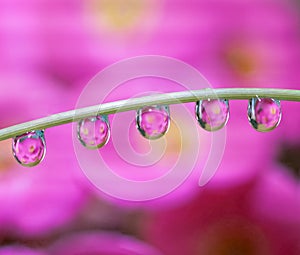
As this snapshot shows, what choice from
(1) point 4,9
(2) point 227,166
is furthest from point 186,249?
(1) point 4,9

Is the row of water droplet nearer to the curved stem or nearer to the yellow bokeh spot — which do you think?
the curved stem

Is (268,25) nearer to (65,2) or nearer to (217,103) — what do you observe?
(65,2)

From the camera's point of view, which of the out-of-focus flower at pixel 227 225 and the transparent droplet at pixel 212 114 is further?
the out-of-focus flower at pixel 227 225

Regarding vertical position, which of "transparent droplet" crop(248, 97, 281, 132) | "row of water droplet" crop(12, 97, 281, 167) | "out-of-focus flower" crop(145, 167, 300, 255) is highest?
"out-of-focus flower" crop(145, 167, 300, 255)

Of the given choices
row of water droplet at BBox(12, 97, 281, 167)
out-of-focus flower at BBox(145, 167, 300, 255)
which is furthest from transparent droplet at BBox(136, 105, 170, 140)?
out-of-focus flower at BBox(145, 167, 300, 255)

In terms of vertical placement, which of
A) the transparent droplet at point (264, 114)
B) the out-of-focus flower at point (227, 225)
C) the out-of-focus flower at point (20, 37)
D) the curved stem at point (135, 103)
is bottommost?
the curved stem at point (135, 103)

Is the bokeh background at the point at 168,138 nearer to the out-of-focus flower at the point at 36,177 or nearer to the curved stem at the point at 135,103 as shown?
the out-of-focus flower at the point at 36,177

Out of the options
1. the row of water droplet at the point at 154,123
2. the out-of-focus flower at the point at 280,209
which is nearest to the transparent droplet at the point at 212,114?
the row of water droplet at the point at 154,123
